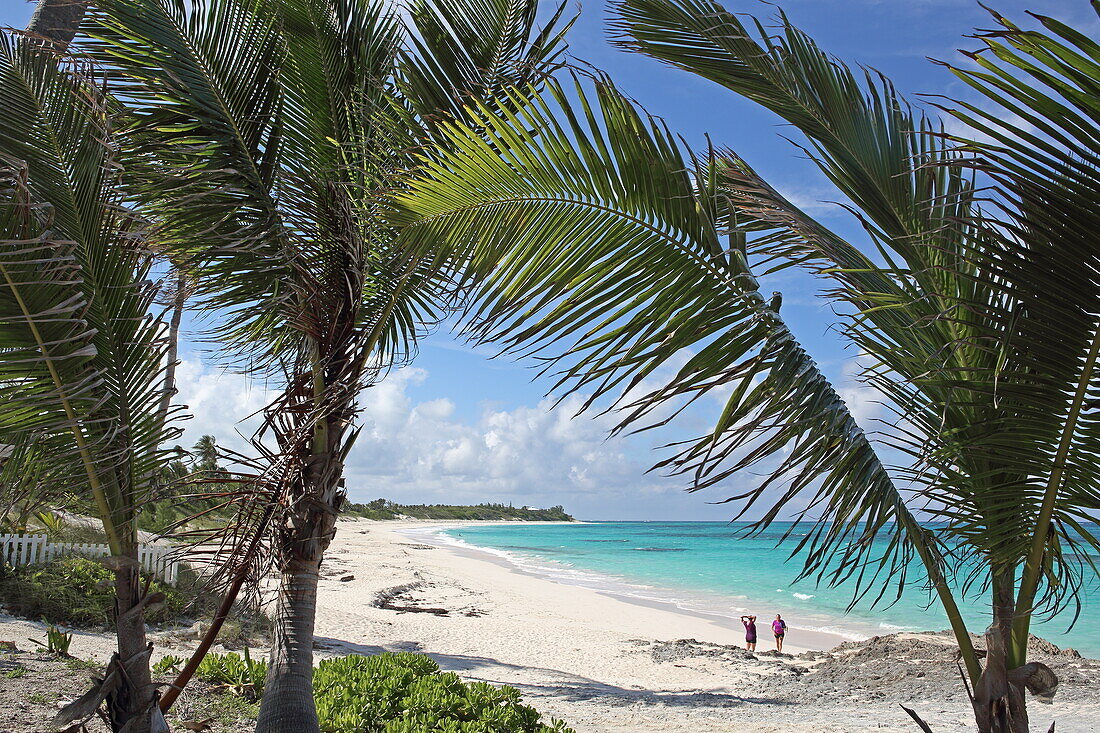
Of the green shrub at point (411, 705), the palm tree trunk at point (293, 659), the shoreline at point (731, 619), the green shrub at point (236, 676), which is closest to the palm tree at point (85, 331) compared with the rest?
the palm tree trunk at point (293, 659)

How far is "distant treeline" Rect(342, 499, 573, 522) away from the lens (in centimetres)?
8488

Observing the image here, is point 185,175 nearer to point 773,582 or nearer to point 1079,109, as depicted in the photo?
point 1079,109

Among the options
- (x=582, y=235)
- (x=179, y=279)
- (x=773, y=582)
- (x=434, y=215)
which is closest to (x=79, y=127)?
(x=179, y=279)

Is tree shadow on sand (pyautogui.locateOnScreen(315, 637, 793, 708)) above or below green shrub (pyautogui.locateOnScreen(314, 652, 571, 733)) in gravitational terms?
below

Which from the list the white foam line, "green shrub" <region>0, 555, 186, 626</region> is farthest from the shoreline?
"green shrub" <region>0, 555, 186, 626</region>

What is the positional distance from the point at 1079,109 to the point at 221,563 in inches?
157

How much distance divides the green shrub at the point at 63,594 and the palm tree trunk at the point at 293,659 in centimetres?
546

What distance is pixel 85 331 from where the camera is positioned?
3189 mm

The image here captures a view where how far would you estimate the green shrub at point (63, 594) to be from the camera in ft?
28.8

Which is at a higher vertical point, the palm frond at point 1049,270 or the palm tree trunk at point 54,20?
the palm tree trunk at point 54,20

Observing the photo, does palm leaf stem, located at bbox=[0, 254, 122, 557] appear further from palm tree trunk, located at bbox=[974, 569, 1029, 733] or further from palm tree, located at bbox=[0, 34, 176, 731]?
palm tree trunk, located at bbox=[974, 569, 1029, 733]

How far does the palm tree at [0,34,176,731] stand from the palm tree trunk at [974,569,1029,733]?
135 inches

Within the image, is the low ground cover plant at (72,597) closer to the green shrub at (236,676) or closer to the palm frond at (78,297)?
the green shrub at (236,676)

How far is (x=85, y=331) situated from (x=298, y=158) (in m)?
1.54
